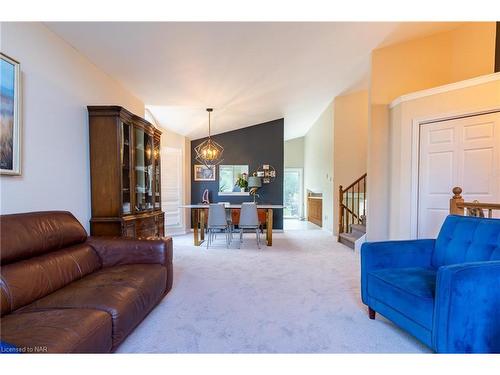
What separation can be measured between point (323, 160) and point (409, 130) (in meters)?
3.66

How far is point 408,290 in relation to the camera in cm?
179

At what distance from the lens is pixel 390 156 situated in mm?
4152

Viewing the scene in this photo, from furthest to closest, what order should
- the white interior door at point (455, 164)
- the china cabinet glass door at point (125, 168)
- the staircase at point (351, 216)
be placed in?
the staircase at point (351, 216), the white interior door at point (455, 164), the china cabinet glass door at point (125, 168)

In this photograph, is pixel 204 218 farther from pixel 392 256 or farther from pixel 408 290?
pixel 408 290

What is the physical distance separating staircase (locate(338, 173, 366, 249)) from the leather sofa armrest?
3.56 meters

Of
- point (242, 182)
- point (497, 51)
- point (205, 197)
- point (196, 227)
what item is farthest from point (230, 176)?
point (497, 51)

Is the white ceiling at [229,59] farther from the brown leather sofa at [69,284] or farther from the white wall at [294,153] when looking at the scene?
the white wall at [294,153]

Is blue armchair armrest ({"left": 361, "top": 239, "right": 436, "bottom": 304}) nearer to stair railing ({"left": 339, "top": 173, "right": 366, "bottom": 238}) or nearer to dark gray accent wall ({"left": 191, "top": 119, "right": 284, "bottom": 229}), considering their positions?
stair railing ({"left": 339, "top": 173, "right": 366, "bottom": 238})

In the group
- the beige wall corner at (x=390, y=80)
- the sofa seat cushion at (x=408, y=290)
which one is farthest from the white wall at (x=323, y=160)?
the sofa seat cushion at (x=408, y=290)

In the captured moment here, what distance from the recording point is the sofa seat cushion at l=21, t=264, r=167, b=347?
164 centimetres

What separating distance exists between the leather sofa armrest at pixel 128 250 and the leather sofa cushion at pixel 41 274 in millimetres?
133

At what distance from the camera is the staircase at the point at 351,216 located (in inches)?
206

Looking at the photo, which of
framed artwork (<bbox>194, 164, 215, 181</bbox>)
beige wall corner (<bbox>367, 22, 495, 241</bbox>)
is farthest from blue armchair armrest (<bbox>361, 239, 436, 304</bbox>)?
framed artwork (<bbox>194, 164, 215, 181</bbox>)
